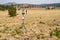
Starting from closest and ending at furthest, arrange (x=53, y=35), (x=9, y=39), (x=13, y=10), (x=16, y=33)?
(x=9, y=39) < (x=53, y=35) < (x=16, y=33) < (x=13, y=10)

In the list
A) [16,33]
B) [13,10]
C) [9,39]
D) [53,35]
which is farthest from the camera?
[13,10]

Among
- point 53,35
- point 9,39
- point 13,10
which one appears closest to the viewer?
point 9,39

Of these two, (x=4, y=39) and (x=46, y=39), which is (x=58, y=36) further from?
(x=4, y=39)

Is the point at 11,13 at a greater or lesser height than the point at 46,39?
lesser

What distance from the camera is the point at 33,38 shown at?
18.9m

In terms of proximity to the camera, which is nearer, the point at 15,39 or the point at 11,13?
the point at 15,39

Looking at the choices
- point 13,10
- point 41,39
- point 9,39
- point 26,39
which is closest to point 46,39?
point 41,39

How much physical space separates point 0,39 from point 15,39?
1.21m

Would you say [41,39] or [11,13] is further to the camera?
[11,13]

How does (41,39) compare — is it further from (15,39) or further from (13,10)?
(13,10)

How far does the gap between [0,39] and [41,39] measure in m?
3.31

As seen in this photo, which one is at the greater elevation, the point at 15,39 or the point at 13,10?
the point at 15,39

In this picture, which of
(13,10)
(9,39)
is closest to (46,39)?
(9,39)

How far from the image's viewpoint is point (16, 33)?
21672 mm
